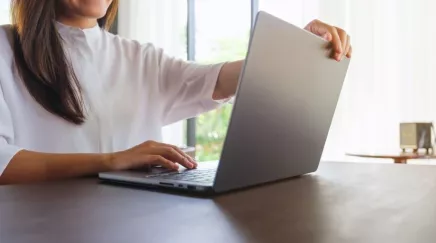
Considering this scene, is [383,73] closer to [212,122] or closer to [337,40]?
[212,122]

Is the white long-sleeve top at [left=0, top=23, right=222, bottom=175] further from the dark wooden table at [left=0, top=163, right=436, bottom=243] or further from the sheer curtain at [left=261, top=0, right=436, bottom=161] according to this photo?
the sheer curtain at [left=261, top=0, right=436, bottom=161]

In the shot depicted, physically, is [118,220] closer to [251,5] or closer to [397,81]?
[397,81]

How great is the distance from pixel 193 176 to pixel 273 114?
0.50 feet

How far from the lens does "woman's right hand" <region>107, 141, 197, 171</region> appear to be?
85 centimetres

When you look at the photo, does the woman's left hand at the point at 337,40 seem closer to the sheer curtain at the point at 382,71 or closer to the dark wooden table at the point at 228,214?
the dark wooden table at the point at 228,214

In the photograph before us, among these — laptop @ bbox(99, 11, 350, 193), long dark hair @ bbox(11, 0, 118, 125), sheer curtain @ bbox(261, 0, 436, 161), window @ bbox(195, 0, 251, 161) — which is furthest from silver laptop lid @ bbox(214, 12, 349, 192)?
window @ bbox(195, 0, 251, 161)

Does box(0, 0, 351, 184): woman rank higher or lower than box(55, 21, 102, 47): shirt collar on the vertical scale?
lower

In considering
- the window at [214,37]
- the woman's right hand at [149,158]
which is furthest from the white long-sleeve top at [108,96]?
the window at [214,37]

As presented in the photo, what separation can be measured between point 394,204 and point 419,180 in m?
0.25

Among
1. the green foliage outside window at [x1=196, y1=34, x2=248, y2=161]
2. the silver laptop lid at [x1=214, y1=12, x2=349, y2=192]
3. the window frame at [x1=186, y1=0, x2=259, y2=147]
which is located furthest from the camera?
the window frame at [x1=186, y1=0, x2=259, y2=147]

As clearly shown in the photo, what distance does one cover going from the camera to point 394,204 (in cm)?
55

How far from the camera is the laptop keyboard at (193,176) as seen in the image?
68 cm

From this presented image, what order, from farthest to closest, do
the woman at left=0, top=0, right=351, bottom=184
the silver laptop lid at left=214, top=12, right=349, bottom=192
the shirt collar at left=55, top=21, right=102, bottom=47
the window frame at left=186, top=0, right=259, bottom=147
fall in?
the window frame at left=186, top=0, right=259, bottom=147
the shirt collar at left=55, top=21, right=102, bottom=47
the woman at left=0, top=0, right=351, bottom=184
the silver laptop lid at left=214, top=12, right=349, bottom=192

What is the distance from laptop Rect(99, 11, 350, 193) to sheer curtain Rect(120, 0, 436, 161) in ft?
6.56
